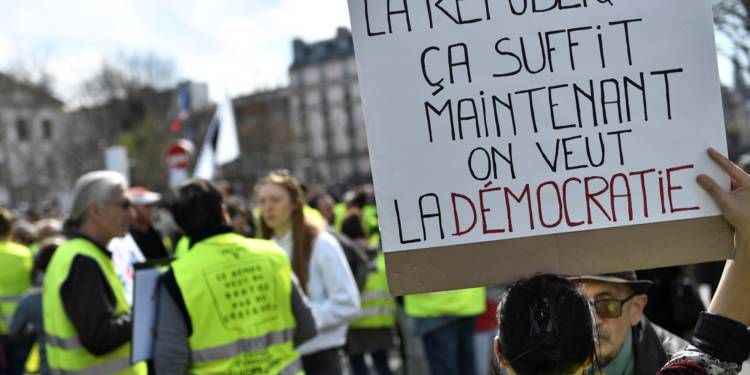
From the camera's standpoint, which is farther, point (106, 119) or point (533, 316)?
point (106, 119)

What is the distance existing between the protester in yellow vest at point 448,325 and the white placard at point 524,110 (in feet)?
14.2

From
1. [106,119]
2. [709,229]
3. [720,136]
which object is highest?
[106,119]

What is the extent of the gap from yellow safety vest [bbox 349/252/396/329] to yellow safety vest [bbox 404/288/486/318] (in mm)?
481

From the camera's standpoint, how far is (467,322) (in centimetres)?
663

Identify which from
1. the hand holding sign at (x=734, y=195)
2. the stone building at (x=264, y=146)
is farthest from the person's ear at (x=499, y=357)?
Answer: the stone building at (x=264, y=146)

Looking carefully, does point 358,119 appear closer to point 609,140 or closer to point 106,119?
point 106,119

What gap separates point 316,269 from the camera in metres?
4.88

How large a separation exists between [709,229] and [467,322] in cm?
479

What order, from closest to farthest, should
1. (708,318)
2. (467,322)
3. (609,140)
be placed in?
(708,318)
(609,140)
(467,322)

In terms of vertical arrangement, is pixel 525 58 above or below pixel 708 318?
above

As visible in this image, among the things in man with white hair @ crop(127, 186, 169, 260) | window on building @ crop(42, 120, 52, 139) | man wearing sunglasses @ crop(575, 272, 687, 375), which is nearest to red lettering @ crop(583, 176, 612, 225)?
man wearing sunglasses @ crop(575, 272, 687, 375)

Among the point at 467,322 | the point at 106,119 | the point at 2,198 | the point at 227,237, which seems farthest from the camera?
the point at 2,198

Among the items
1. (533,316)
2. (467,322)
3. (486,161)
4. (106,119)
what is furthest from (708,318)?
(106,119)

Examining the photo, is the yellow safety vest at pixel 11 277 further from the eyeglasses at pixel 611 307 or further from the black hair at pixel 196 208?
the eyeglasses at pixel 611 307
